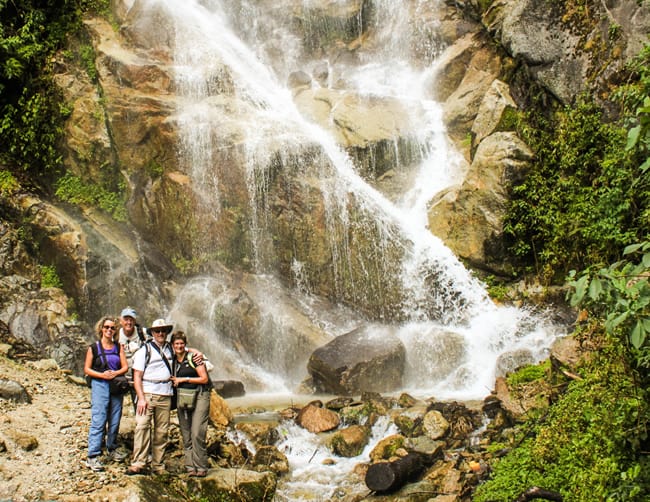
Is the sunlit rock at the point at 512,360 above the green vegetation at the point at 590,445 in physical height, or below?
above

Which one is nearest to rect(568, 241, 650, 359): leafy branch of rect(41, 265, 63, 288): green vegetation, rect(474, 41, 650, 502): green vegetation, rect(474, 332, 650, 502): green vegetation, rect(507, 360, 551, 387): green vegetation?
rect(474, 41, 650, 502): green vegetation

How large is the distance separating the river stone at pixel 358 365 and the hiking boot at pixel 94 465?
587 cm

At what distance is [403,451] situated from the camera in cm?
788

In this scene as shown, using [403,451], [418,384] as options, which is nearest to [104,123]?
Answer: [418,384]

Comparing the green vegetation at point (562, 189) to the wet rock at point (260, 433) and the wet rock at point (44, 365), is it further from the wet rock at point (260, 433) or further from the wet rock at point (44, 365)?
the wet rock at point (44, 365)

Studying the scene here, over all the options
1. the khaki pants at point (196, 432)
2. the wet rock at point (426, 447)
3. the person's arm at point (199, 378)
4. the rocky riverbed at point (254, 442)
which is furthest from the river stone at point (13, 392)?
the wet rock at point (426, 447)

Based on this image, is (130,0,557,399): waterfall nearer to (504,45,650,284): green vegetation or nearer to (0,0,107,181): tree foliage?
(504,45,650,284): green vegetation

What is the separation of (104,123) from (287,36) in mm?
8031

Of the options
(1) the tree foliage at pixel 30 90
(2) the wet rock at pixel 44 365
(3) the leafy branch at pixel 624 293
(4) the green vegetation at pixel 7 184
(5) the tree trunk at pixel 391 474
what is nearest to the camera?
(3) the leafy branch at pixel 624 293

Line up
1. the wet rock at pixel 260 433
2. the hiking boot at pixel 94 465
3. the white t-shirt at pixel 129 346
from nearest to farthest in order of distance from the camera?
the hiking boot at pixel 94 465 < the white t-shirt at pixel 129 346 < the wet rock at pixel 260 433

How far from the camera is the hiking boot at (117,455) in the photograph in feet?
20.2


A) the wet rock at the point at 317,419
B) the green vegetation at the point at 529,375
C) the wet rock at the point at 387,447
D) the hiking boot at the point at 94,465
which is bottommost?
the wet rock at the point at 387,447

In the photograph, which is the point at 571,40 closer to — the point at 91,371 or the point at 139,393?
the point at 139,393

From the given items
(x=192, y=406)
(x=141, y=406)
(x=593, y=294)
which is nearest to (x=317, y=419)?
(x=192, y=406)
